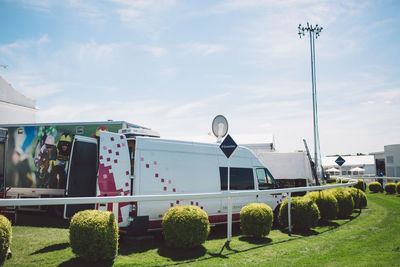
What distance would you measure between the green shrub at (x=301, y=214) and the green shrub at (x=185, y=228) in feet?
10.7

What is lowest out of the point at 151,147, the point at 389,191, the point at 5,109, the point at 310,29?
the point at 389,191

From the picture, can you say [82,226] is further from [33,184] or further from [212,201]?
[33,184]

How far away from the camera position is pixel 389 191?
72.1ft

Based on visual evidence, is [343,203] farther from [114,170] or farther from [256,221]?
[114,170]

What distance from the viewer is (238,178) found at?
9.14m

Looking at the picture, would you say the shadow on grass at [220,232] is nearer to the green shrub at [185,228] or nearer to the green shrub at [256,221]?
the green shrub at [256,221]

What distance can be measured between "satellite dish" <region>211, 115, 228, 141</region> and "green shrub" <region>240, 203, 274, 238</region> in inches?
210

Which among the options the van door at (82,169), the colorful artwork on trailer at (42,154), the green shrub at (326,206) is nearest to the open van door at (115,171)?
the van door at (82,169)

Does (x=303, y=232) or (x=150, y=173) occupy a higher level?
(x=150, y=173)

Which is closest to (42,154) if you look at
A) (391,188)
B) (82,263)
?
(82,263)

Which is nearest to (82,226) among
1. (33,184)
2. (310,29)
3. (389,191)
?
(33,184)

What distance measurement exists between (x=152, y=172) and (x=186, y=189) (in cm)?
112

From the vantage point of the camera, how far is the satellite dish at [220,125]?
1223cm

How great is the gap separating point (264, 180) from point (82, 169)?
5626 mm
